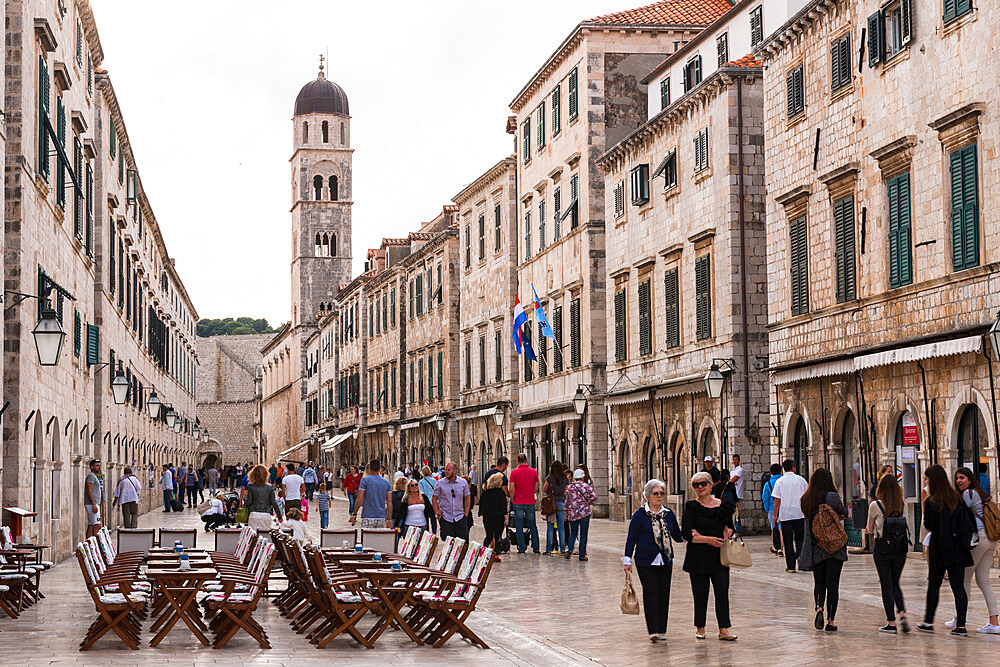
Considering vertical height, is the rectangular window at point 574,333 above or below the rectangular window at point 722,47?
below

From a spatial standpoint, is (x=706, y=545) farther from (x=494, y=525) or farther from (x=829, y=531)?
(x=494, y=525)

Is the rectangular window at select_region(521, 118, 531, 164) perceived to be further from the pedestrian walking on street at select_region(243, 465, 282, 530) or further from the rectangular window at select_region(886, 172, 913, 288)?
the pedestrian walking on street at select_region(243, 465, 282, 530)

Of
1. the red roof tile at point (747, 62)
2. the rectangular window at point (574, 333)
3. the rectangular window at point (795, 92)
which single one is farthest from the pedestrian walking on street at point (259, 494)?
the rectangular window at point (574, 333)

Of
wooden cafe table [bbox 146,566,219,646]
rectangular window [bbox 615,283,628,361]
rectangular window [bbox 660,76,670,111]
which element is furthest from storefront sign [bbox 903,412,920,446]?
rectangular window [bbox 660,76,670,111]

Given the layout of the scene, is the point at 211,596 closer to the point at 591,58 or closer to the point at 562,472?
the point at 562,472

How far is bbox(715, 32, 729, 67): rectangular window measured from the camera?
107ft

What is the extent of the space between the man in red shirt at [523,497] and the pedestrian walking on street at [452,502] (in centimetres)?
101

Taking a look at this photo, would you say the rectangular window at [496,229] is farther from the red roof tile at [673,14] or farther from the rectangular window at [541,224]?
the red roof tile at [673,14]

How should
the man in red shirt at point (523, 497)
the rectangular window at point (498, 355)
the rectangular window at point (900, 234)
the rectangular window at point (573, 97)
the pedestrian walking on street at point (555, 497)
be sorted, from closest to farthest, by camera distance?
the rectangular window at point (900, 234) → the man in red shirt at point (523, 497) → the pedestrian walking on street at point (555, 497) → the rectangular window at point (573, 97) → the rectangular window at point (498, 355)

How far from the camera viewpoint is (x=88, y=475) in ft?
89.4

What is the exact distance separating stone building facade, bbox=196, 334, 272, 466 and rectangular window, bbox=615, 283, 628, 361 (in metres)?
88.1

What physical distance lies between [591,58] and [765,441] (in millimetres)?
13205

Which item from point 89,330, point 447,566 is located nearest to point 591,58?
point 89,330

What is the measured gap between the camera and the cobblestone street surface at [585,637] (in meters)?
11.8
